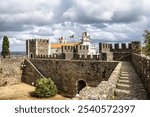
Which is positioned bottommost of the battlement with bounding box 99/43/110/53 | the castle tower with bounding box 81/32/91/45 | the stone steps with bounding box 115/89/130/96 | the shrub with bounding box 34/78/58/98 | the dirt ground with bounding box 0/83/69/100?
the dirt ground with bounding box 0/83/69/100

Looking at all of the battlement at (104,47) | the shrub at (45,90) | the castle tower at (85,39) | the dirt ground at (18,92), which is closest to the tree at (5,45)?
the dirt ground at (18,92)

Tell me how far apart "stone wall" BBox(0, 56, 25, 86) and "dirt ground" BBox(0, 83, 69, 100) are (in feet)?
3.07

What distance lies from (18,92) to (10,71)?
184 inches

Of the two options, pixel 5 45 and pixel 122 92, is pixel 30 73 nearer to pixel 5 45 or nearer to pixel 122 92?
pixel 5 45

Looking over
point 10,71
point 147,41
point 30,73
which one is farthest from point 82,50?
point 147,41

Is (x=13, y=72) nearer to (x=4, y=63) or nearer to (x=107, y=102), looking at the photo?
(x=4, y=63)

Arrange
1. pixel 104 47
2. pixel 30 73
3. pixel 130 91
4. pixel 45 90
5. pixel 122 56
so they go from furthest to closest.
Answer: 1. pixel 30 73
2. pixel 104 47
3. pixel 122 56
4. pixel 45 90
5. pixel 130 91

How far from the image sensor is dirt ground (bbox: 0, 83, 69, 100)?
2230 centimetres

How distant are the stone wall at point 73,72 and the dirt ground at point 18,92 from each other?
1.65 metres

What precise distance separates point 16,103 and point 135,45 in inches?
794

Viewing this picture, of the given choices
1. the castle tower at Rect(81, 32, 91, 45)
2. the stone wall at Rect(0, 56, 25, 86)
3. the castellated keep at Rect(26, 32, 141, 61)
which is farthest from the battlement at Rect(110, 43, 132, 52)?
the castle tower at Rect(81, 32, 91, 45)

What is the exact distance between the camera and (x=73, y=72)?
23453mm

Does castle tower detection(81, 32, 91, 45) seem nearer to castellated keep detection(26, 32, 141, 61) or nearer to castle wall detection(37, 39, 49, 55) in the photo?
castellated keep detection(26, 32, 141, 61)

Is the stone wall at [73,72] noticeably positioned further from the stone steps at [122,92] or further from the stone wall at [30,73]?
the stone steps at [122,92]
